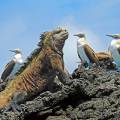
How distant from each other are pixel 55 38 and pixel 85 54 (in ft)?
6.51

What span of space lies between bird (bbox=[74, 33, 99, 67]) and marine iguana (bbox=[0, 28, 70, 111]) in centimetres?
125

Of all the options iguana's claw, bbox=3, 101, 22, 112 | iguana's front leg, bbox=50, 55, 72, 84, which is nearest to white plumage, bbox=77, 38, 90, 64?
iguana's front leg, bbox=50, 55, 72, 84

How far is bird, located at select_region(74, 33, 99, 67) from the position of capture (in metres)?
21.5

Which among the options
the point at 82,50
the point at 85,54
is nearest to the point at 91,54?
the point at 85,54

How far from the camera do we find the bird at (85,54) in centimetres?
2148

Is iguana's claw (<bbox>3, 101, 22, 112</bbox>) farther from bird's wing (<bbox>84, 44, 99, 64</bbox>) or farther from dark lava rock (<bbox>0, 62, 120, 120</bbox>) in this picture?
bird's wing (<bbox>84, 44, 99, 64</bbox>)

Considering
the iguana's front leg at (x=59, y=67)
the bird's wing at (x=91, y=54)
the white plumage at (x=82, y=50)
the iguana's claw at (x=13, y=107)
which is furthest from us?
the white plumage at (x=82, y=50)

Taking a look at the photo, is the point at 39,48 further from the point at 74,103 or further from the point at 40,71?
the point at 74,103

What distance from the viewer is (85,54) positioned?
72.4 feet

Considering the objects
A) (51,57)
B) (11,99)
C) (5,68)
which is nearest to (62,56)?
(51,57)

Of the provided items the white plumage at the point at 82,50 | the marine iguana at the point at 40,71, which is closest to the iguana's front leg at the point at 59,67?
the marine iguana at the point at 40,71

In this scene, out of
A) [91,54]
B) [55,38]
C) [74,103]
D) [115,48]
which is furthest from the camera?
[91,54]

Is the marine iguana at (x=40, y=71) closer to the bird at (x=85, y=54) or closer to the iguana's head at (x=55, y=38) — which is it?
the iguana's head at (x=55, y=38)

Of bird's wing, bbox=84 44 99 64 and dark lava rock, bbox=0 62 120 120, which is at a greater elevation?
bird's wing, bbox=84 44 99 64
